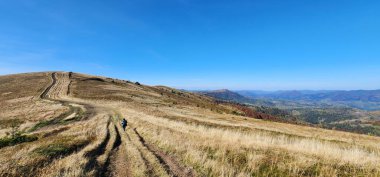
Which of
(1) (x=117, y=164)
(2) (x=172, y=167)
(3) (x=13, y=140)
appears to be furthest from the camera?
(3) (x=13, y=140)

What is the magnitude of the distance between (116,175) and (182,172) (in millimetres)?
3156

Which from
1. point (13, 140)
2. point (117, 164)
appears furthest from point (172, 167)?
point (13, 140)

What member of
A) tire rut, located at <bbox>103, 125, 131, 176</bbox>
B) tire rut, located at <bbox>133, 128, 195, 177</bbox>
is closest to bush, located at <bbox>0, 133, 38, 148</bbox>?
tire rut, located at <bbox>103, 125, 131, 176</bbox>

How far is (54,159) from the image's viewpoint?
14023 millimetres

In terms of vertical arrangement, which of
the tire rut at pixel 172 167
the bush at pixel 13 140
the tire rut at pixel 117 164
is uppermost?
the tire rut at pixel 172 167

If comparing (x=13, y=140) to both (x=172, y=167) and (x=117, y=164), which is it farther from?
(x=172, y=167)

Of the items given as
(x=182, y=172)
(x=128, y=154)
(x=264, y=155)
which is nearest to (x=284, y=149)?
(x=264, y=155)

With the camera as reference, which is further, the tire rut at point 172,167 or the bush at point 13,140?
the bush at point 13,140

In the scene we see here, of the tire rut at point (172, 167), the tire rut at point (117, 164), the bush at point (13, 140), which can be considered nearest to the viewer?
the tire rut at point (172, 167)

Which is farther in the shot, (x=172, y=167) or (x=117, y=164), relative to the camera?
(x=117, y=164)

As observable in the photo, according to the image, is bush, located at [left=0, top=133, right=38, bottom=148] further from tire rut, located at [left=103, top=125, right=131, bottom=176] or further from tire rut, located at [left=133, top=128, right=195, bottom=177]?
tire rut, located at [left=133, top=128, right=195, bottom=177]

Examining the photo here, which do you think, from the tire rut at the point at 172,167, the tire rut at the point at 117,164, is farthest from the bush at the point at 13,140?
the tire rut at the point at 172,167

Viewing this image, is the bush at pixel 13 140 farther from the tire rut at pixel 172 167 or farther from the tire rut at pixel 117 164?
the tire rut at pixel 172 167

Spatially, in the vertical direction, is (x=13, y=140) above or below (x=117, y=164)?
below
